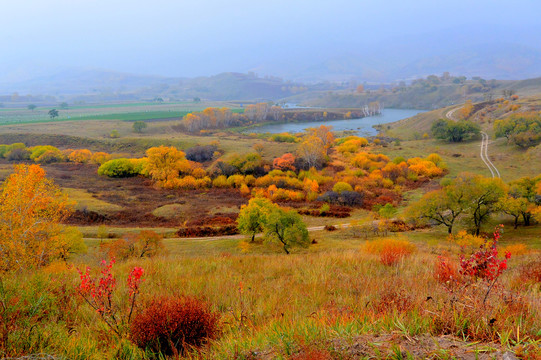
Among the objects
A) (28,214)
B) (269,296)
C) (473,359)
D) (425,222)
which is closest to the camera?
(473,359)

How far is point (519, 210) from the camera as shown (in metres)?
33.6

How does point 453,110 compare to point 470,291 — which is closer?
point 470,291

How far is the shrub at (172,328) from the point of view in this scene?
432cm

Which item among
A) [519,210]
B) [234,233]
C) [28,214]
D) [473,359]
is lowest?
[234,233]

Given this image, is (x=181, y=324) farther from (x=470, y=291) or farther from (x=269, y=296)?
(x=470, y=291)

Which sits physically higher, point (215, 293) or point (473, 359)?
point (473, 359)

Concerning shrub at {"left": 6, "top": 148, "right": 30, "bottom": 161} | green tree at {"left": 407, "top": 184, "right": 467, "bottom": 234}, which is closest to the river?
shrub at {"left": 6, "top": 148, "right": 30, "bottom": 161}

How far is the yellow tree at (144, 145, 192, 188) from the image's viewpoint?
6256cm

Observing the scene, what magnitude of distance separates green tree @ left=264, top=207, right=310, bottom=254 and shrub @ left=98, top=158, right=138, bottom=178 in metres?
48.8

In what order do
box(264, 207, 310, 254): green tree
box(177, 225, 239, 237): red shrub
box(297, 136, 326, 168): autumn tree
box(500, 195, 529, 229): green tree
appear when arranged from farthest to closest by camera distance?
box(297, 136, 326, 168): autumn tree, box(177, 225, 239, 237): red shrub, box(500, 195, 529, 229): green tree, box(264, 207, 310, 254): green tree

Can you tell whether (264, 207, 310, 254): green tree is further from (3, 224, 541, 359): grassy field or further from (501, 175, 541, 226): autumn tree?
(501, 175, 541, 226): autumn tree

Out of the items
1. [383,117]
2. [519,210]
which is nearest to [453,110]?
[383,117]

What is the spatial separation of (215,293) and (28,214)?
1804 centimetres

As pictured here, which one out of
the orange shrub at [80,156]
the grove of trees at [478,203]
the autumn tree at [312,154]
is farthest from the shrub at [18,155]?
the grove of trees at [478,203]
